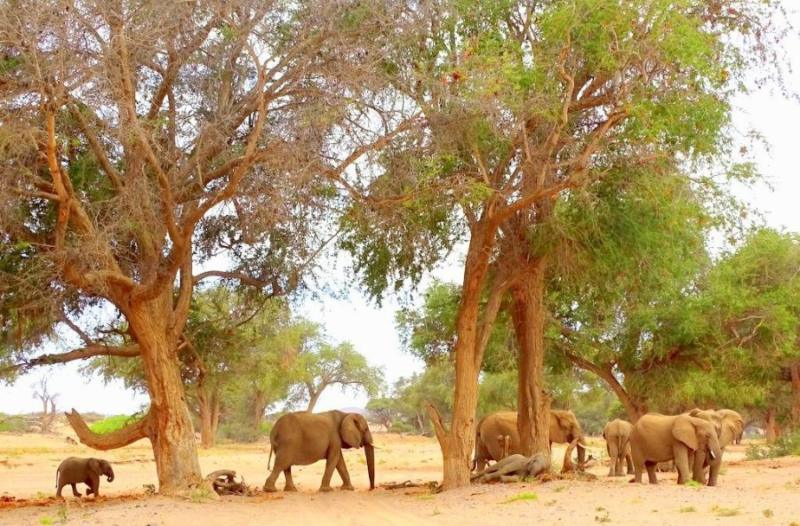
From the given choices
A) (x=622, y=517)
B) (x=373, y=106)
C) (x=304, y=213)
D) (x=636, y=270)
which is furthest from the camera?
(x=636, y=270)

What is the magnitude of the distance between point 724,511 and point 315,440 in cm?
1056

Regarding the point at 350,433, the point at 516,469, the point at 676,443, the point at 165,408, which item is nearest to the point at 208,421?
the point at 350,433

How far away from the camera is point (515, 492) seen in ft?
54.9

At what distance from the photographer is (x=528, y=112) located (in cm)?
1675

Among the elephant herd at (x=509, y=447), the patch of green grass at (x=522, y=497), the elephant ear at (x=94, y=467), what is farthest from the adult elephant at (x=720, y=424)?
the elephant ear at (x=94, y=467)

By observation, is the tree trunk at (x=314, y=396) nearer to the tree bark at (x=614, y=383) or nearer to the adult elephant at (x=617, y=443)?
the tree bark at (x=614, y=383)

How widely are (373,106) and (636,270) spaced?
6.63 meters

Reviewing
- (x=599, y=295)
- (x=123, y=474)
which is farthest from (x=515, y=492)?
(x=123, y=474)

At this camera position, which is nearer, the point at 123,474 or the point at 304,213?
the point at 304,213

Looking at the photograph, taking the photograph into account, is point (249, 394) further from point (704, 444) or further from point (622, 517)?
point (622, 517)

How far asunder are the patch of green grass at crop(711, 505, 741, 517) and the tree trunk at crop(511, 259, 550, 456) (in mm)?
7787

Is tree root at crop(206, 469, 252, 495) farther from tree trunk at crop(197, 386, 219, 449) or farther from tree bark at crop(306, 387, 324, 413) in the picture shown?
tree bark at crop(306, 387, 324, 413)

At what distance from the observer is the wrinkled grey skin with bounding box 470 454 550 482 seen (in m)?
19.3

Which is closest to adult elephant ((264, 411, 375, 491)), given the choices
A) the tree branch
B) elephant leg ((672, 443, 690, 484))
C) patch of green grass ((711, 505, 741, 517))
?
the tree branch
